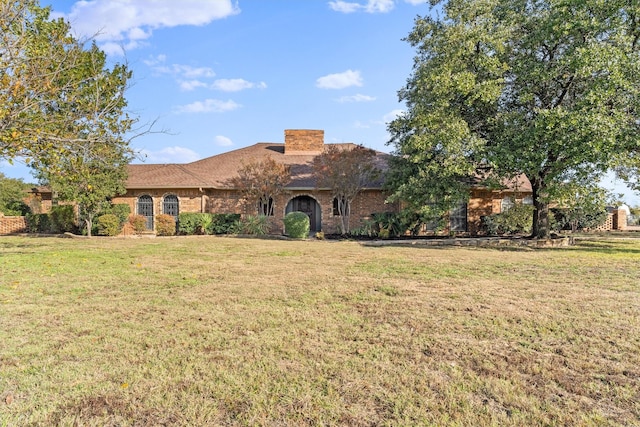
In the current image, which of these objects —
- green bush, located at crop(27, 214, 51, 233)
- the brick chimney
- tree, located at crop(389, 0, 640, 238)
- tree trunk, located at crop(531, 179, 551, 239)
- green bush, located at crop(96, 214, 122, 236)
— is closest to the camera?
tree, located at crop(389, 0, 640, 238)

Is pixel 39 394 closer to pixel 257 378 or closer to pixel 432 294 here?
pixel 257 378

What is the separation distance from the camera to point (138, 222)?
63.9 feet

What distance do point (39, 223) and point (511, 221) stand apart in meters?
23.8

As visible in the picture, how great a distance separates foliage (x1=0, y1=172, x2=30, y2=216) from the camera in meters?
24.1

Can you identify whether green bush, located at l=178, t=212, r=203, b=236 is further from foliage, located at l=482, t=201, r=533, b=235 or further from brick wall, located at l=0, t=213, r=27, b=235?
foliage, located at l=482, t=201, r=533, b=235

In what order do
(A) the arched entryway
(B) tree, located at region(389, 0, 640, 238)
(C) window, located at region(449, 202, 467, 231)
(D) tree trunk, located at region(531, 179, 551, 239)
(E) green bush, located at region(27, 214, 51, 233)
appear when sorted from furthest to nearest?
1. (A) the arched entryway
2. (E) green bush, located at region(27, 214, 51, 233)
3. (C) window, located at region(449, 202, 467, 231)
4. (D) tree trunk, located at region(531, 179, 551, 239)
5. (B) tree, located at region(389, 0, 640, 238)

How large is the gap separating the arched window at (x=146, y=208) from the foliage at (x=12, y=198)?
29.4ft

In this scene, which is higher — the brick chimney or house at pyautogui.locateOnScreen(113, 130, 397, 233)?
the brick chimney

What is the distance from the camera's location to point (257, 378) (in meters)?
3.27

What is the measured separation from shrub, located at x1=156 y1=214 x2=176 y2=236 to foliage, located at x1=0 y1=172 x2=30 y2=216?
11.2m

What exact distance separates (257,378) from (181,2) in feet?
34.5

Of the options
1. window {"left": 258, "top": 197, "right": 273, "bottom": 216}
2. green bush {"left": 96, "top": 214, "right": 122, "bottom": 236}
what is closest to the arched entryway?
window {"left": 258, "top": 197, "right": 273, "bottom": 216}

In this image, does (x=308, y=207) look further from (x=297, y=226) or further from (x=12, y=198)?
(x=12, y=198)

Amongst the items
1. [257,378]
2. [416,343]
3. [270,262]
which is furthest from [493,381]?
[270,262]
